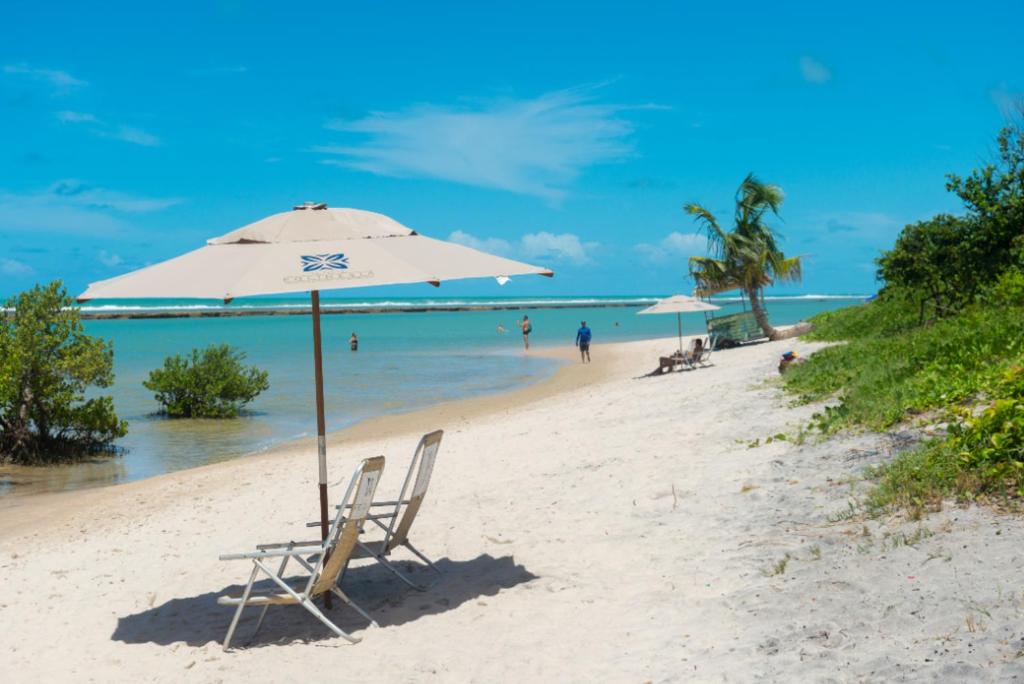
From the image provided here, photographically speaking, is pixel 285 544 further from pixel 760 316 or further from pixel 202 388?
pixel 760 316

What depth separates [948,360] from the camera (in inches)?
344

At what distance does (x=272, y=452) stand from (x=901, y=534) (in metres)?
12.3

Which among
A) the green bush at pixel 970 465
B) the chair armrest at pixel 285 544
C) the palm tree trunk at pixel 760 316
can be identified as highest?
the palm tree trunk at pixel 760 316

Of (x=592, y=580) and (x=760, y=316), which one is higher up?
(x=760, y=316)

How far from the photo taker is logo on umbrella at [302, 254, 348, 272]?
5250mm

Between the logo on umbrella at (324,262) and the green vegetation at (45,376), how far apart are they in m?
10.8

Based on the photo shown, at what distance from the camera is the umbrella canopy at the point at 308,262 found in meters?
5.12

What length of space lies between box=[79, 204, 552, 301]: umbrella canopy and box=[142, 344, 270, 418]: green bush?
15618mm

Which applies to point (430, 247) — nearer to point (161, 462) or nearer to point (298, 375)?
point (161, 462)

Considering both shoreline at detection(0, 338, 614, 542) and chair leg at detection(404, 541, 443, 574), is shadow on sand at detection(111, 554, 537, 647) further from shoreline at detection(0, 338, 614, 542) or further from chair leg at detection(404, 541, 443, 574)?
shoreline at detection(0, 338, 614, 542)

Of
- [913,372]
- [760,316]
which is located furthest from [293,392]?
[913,372]

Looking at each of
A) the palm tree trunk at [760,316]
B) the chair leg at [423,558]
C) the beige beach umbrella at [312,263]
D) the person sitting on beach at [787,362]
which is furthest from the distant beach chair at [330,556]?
the palm tree trunk at [760,316]

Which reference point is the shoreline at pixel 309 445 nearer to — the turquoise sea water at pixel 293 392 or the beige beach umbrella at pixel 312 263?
the turquoise sea water at pixel 293 392

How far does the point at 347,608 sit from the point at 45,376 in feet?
36.7
